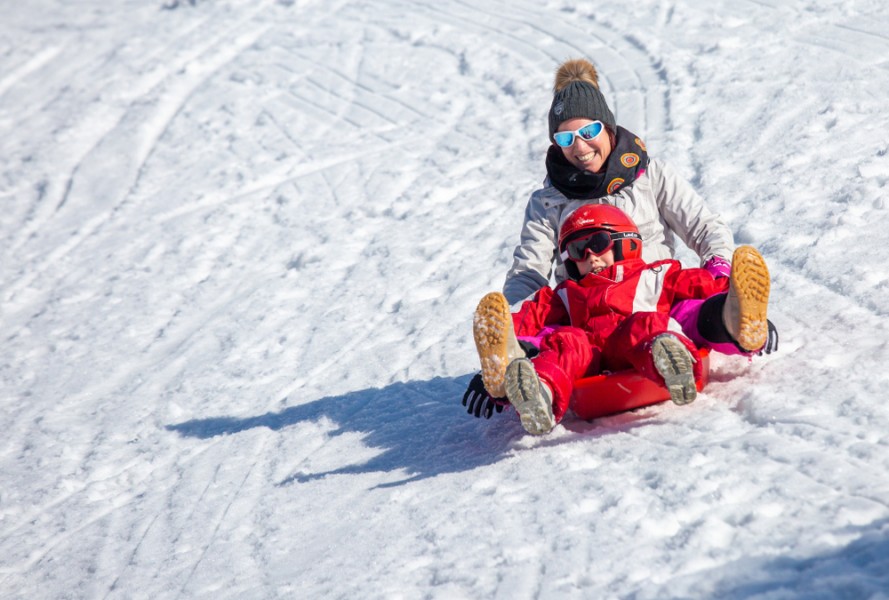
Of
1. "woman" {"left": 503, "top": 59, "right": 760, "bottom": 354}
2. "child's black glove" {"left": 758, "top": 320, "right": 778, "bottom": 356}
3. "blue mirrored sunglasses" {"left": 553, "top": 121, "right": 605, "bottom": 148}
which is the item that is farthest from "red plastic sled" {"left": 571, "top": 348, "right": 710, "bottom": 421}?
"blue mirrored sunglasses" {"left": 553, "top": 121, "right": 605, "bottom": 148}

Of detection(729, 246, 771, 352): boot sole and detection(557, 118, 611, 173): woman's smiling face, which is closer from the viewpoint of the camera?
detection(729, 246, 771, 352): boot sole

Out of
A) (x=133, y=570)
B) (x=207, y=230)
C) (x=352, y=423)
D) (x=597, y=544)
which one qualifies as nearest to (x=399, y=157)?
(x=207, y=230)

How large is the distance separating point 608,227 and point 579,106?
0.57 m

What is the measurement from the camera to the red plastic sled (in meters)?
2.98

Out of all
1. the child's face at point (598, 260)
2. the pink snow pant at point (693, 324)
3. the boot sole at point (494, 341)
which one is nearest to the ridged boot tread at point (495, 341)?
the boot sole at point (494, 341)

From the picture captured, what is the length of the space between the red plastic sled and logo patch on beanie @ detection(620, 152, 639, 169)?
2.62 ft

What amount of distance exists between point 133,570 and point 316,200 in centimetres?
374

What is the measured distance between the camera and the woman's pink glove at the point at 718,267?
10.8 ft

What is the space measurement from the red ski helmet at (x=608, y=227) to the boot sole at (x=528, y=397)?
0.59m

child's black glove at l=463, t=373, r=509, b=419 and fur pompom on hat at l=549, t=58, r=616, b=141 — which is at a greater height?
fur pompom on hat at l=549, t=58, r=616, b=141

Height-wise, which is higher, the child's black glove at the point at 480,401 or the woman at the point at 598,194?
the woman at the point at 598,194

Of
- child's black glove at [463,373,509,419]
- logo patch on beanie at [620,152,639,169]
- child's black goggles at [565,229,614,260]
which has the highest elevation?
logo patch on beanie at [620,152,639,169]

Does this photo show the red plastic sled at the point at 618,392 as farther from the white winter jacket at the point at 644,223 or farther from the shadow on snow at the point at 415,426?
the white winter jacket at the point at 644,223

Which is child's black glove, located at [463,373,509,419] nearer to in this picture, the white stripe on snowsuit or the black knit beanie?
the white stripe on snowsuit
